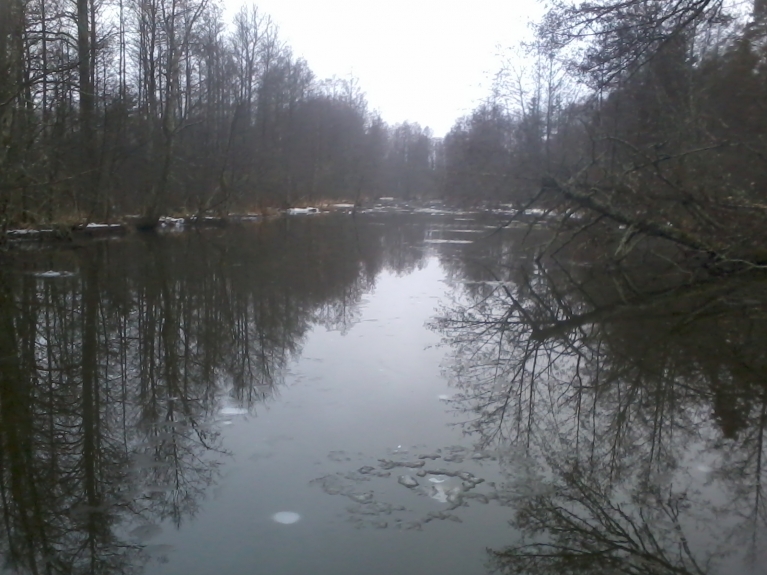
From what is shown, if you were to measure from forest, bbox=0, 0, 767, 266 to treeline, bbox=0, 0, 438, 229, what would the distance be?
0.36 feet

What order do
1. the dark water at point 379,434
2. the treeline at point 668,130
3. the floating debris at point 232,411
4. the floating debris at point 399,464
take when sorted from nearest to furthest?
the dark water at point 379,434 < the floating debris at point 399,464 < the floating debris at point 232,411 < the treeline at point 668,130

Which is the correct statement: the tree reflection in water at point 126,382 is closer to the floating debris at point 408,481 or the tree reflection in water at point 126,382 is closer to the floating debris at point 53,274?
the floating debris at point 53,274

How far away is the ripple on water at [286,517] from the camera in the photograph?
4148 millimetres

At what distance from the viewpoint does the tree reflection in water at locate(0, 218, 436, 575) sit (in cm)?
412

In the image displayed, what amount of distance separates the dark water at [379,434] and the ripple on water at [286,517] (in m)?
0.01

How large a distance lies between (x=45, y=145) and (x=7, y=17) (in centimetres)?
377

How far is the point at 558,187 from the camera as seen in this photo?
553 inches

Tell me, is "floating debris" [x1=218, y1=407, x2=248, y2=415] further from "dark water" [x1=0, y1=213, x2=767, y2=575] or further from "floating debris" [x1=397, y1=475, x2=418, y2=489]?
"floating debris" [x1=397, y1=475, x2=418, y2=489]

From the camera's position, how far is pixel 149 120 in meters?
32.7

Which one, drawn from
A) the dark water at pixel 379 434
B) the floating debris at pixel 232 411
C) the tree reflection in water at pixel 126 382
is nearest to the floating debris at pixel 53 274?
the tree reflection in water at pixel 126 382

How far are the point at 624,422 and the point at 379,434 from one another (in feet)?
7.18

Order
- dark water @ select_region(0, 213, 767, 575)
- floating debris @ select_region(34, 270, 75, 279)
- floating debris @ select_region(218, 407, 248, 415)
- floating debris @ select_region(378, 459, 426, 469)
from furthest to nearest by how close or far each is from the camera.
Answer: floating debris @ select_region(34, 270, 75, 279)
floating debris @ select_region(218, 407, 248, 415)
floating debris @ select_region(378, 459, 426, 469)
dark water @ select_region(0, 213, 767, 575)

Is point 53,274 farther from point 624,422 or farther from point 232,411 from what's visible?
point 624,422

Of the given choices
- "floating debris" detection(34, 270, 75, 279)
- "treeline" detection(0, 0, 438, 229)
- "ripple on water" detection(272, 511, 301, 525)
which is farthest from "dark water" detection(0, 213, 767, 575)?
"treeline" detection(0, 0, 438, 229)
